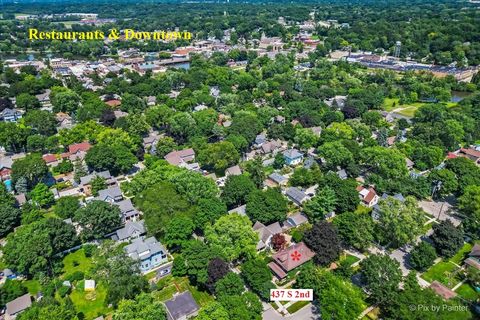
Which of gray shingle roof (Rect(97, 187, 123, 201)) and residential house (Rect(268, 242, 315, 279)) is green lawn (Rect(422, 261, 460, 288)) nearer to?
residential house (Rect(268, 242, 315, 279))

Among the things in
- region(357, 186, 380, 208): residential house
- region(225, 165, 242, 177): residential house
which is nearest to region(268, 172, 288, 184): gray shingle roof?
region(225, 165, 242, 177): residential house

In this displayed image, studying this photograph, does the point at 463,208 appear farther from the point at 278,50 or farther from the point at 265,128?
the point at 278,50

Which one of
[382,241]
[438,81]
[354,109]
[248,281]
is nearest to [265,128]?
[354,109]

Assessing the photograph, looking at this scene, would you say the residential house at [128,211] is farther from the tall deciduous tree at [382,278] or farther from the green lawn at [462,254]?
the green lawn at [462,254]

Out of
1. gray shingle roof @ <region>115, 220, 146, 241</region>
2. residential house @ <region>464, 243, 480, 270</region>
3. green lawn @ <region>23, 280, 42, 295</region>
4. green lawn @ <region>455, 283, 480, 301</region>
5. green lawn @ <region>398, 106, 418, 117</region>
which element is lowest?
green lawn @ <region>23, 280, 42, 295</region>

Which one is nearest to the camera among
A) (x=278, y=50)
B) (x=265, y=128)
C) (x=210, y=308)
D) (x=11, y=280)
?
(x=210, y=308)

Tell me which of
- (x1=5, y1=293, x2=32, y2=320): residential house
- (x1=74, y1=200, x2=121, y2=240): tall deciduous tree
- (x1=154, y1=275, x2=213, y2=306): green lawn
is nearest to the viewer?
(x1=5, y1=293, x2=32, y2=320): residential house

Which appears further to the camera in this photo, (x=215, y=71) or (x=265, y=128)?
(x=215, y=71)
